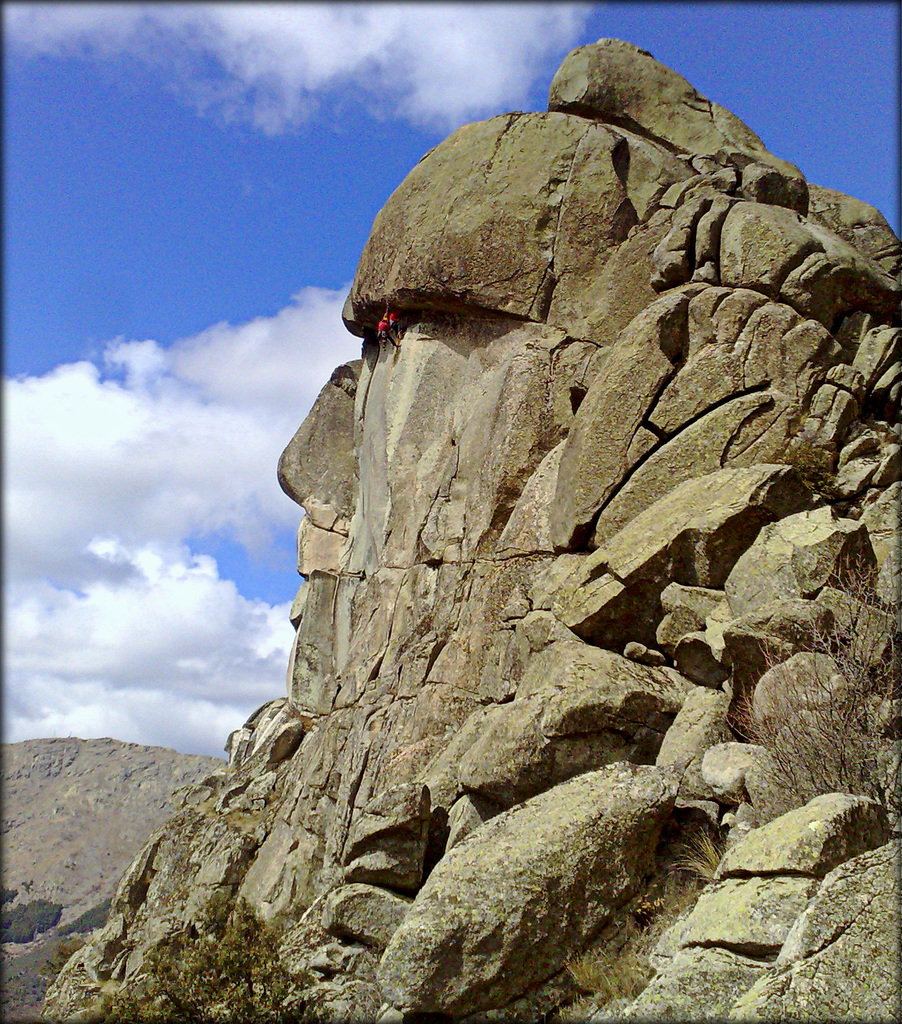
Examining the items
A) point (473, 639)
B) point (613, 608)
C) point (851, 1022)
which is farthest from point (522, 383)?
point (851, 1022)

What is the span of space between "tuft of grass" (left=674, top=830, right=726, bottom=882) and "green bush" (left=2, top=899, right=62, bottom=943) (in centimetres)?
17074

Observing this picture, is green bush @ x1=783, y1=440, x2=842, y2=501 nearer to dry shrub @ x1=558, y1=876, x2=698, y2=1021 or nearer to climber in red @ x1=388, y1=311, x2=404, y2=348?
dry shrub @ x1=558, y1=876, x2=698, y2=1021

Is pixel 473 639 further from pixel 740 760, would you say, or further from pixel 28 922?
pixel 28 922

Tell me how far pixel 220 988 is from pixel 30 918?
17720 cm

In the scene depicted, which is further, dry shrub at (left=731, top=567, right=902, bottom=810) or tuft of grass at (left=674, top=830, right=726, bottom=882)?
tuft of grass at (left=674, top=830, right=726, bottom=882)

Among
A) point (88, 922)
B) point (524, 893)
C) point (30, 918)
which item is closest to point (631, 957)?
point (524, 893)

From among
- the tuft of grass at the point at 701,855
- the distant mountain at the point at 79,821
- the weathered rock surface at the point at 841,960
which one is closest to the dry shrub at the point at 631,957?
the tuft of grass at the point at 701,855

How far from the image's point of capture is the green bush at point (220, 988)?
12.2m

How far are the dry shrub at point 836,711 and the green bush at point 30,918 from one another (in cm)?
17198

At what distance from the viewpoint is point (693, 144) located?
31.7m

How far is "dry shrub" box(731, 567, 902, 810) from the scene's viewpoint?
1180cm

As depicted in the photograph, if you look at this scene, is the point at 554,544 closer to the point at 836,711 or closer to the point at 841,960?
the point at 836,711

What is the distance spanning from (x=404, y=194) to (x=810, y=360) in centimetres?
1685

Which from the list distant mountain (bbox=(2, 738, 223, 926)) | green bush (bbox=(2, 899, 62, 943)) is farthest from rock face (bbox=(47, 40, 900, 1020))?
distant mountain (bbox=(2, 738, 223, 926))
